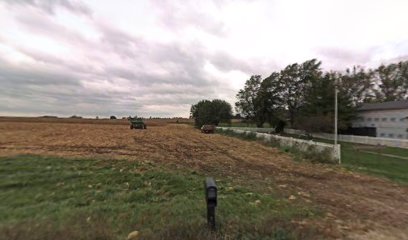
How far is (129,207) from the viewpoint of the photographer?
7.83 meters

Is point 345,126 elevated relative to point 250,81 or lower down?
lower down

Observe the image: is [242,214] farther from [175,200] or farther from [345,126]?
[345,126]

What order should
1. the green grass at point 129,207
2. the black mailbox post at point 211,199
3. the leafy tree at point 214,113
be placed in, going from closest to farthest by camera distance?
the black mailbox post at point 211,199, the green grass at point 129,207, the leafy tree at point 214,113

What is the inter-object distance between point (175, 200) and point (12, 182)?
5.92 meters

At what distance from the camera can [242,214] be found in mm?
7168

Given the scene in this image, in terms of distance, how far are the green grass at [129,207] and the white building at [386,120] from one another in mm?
49403

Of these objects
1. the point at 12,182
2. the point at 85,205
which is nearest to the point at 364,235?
the point at 85,205

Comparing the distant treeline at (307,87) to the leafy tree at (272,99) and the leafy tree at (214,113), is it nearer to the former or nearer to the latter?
the leafy tree at (272,99)

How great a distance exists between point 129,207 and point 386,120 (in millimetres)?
57049

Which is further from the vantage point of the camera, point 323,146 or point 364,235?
point 323,146

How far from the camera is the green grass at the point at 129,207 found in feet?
19.0

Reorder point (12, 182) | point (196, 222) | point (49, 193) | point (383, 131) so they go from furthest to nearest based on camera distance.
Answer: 1. point (383, 131)
2. point (12, 182)
3. point (49, 193)
4. point (196, 222)

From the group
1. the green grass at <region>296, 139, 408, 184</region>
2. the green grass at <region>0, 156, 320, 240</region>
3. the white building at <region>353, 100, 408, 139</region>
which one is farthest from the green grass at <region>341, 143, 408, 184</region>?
the white building at <region>353, 100, 408, 139</region>

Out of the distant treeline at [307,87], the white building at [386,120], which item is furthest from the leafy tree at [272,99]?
the white building at [386,120]
